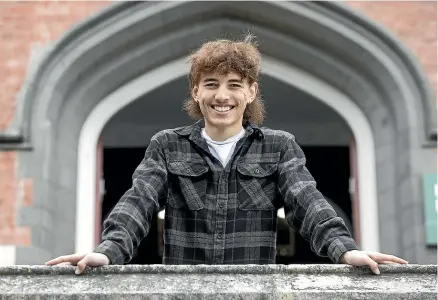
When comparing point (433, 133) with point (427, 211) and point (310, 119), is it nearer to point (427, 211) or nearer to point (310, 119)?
point (427, 211)

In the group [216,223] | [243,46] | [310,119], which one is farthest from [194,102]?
[310,119]

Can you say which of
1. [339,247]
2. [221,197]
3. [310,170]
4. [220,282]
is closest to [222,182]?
[221,197]

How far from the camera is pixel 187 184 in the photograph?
204 cm

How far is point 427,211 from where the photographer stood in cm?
467

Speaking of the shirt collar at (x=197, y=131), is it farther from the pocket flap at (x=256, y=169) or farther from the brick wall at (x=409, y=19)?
the brick wall at (x=409, y=19)

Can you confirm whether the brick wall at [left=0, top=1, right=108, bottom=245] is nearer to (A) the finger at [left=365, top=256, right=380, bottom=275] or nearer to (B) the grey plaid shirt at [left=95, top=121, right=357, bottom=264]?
(B) the grey plaid shirt at [left=95, top=121, right=357, bottom=264]

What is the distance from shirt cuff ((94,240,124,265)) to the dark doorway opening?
570 cm

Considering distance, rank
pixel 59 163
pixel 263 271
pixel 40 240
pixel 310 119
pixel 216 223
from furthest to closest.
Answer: pixel 310 119
pixel 59 163
pixel 40 240
pixel 216 223
pixel 263 271

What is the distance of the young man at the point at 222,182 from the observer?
199 centimetres

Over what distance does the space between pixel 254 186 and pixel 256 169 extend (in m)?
0.05

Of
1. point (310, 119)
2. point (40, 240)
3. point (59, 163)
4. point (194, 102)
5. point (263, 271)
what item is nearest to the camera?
point (263, 271)

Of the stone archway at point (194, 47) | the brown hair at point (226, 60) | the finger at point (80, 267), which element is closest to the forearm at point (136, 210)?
the finger at point (80, 267)

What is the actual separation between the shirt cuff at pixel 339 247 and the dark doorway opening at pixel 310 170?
5.77 m

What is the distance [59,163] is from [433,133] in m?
2.36
